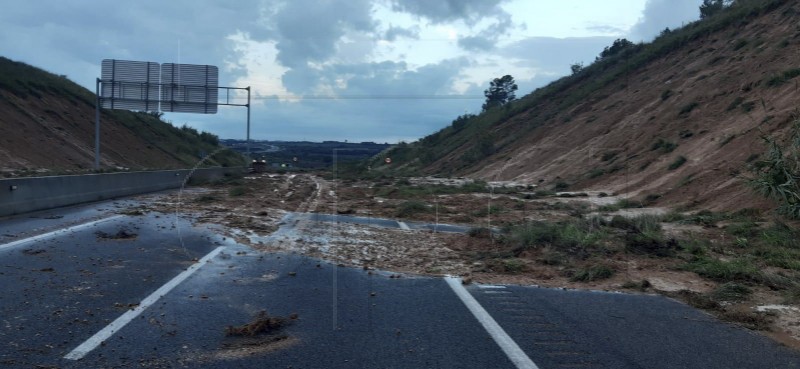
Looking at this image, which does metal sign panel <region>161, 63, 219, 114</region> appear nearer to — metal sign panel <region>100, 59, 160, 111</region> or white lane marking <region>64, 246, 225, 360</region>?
metal sign panel <region>100, 59, 160, 111</region>

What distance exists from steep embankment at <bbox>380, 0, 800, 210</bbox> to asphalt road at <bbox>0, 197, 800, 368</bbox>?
10645 millimetres

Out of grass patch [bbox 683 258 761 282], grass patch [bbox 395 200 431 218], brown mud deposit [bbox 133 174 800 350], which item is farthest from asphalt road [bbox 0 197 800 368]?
grass patch [bbox 395 200 431 218]

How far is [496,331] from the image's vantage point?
7.91 m

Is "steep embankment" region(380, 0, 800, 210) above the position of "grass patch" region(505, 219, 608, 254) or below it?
above

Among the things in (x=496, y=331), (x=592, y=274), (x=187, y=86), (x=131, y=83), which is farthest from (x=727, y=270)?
(x=131, y=83)

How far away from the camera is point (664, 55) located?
169 feet

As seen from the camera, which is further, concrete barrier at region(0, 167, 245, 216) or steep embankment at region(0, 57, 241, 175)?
steep embankment at region(0, 57, 241, 175)

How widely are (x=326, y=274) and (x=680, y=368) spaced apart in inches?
235

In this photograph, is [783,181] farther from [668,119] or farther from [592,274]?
[668,119]

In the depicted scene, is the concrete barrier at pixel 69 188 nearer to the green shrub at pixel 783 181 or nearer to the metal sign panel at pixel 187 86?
the metal sign panel at pixel 187 86

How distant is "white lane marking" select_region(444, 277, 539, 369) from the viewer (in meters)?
6.78

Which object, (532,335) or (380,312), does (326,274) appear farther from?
(532,335)

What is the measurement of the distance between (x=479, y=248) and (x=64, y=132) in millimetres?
49798

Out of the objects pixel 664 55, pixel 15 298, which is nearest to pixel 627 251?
pixel 15 298
